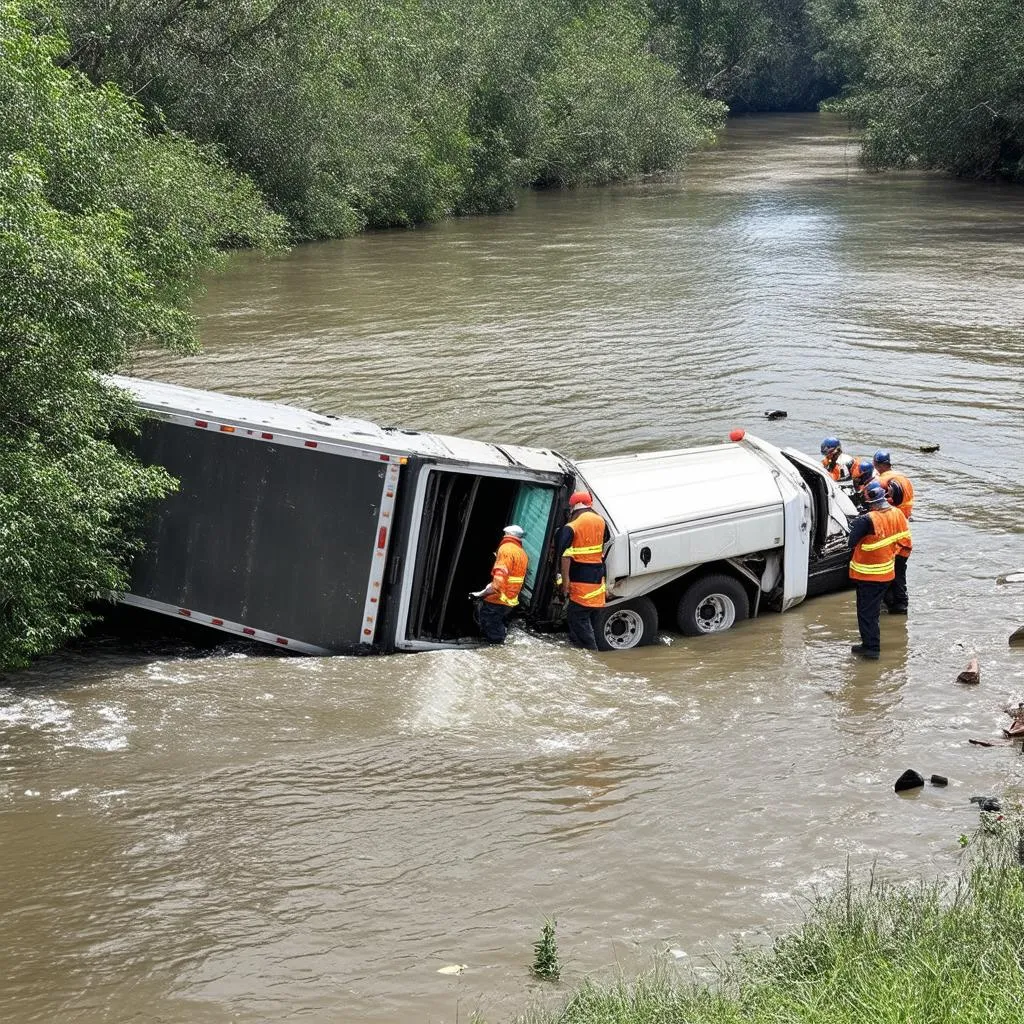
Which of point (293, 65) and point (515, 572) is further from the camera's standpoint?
point (293, 65)

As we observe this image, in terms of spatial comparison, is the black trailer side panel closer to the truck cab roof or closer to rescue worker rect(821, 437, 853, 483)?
the truck cab roof

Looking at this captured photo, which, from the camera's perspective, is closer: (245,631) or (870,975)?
(870,975)

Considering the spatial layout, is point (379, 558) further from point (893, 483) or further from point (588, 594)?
point (893, 483)

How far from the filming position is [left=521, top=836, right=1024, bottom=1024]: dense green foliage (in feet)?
17.4

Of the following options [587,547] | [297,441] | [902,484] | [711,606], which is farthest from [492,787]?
[902,484]

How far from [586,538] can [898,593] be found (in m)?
3.43

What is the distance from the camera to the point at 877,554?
11.6 metres

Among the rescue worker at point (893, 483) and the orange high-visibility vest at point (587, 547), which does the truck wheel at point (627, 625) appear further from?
the rescue worker at point (893, 483)

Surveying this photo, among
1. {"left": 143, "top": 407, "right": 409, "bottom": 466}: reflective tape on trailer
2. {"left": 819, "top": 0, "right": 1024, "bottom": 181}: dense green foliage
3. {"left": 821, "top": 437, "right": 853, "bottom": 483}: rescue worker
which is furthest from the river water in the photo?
{"left": 819, "top": 0, "right": 1024, "bottom": 181}: dense green foliage

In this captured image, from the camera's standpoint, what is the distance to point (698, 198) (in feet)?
147

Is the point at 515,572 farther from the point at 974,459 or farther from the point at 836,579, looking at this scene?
the point at 974,459

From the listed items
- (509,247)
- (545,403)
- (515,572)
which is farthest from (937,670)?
(509,247)

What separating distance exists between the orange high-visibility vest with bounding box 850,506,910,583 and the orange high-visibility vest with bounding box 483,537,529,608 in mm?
2945

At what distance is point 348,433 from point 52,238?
273 cm
